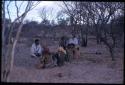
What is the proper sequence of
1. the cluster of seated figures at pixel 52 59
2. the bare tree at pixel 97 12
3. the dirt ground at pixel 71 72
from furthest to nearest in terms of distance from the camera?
the bare tree at pixel 97 12 < the cluster of seated figures at pixel 52 59 < the dirt ground at pixel 71 72

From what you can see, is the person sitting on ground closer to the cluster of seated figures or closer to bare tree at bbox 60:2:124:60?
the cluster of seated figures

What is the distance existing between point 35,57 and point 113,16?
3026 millimetres

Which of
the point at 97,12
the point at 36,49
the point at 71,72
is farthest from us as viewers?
the point at 97,12

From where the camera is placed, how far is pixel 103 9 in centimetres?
970

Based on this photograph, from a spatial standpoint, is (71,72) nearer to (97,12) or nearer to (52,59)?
(52,59)

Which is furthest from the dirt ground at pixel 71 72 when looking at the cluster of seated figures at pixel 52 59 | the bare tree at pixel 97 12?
the bare tree at pixel 97 12

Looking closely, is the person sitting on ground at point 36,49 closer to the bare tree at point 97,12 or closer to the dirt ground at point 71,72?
the dirt ground at point 71,72

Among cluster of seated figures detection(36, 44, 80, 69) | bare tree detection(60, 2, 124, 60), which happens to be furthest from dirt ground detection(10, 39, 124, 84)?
Answer: bare tree detection(60, 2, 124, 60)

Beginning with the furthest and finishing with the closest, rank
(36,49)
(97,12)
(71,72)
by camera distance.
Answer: (97,12) < (36,49) < (71,72)

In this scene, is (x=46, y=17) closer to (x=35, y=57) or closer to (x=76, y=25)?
(x=76, y=25)

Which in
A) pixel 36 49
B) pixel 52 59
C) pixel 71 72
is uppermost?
pixel 36 49

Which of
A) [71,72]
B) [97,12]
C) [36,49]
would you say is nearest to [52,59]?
[36,49]

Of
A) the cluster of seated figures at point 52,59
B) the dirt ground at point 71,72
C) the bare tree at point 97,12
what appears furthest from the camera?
the bare tree at point 97,12

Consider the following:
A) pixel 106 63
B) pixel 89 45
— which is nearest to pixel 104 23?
pixel 106 63
